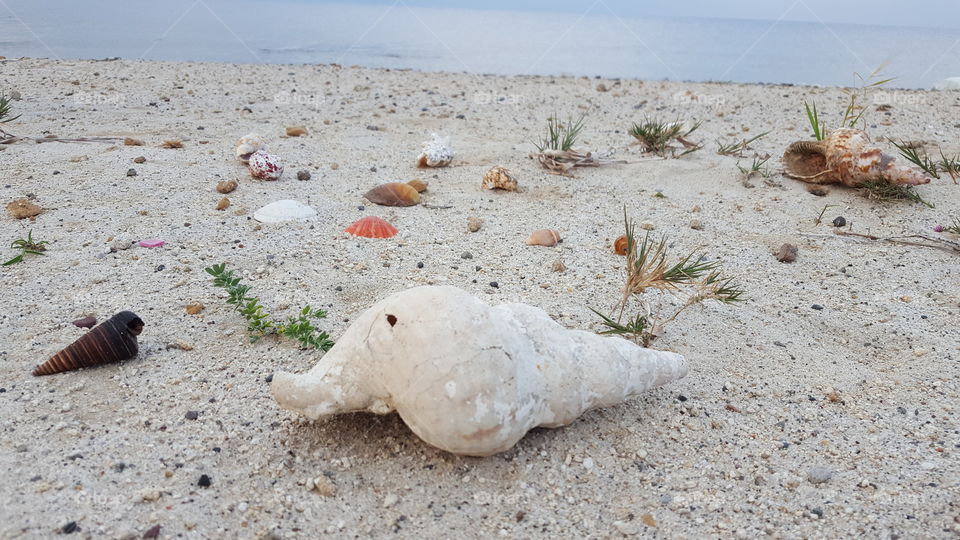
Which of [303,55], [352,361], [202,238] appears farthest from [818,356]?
[303,55]

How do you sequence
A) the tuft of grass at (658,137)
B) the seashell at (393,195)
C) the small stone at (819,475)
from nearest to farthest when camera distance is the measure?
the small stone at (819,475), the seashell at (393,195), the tuft of grass at (658,137)

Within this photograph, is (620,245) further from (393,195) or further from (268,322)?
(268,322)

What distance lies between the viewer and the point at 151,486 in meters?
1.76

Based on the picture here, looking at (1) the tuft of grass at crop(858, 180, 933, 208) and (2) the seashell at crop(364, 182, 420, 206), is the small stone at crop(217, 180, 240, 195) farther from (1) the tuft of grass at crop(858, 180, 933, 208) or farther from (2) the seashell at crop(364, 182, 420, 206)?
(1) the tuft of grass at crop(858, 180, 933, 208)

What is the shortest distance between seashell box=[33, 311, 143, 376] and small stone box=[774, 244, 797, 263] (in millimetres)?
2980

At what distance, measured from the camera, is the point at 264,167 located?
4.28 meters

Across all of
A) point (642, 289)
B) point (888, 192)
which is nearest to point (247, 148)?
point (642, 289)

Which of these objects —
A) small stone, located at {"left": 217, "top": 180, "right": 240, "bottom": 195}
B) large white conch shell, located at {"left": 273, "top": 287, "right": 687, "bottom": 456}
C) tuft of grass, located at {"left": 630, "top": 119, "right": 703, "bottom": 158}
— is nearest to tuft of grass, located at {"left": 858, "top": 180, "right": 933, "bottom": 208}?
tuft of grass, located at {"left": 630, "top": 119, "right": 703, "bottom": 158}

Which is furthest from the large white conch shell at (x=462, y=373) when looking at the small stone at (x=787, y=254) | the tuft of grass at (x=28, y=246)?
the tuft of grass at (x=28, y=246)

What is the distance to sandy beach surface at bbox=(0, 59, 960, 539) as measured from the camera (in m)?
1.79

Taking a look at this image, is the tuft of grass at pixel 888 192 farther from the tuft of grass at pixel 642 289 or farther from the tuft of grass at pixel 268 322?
the tuft of grass at pixel 268 322

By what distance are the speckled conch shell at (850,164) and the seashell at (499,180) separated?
Result: 1.91 m

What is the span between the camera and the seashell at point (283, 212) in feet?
12.1

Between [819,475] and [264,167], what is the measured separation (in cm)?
353
